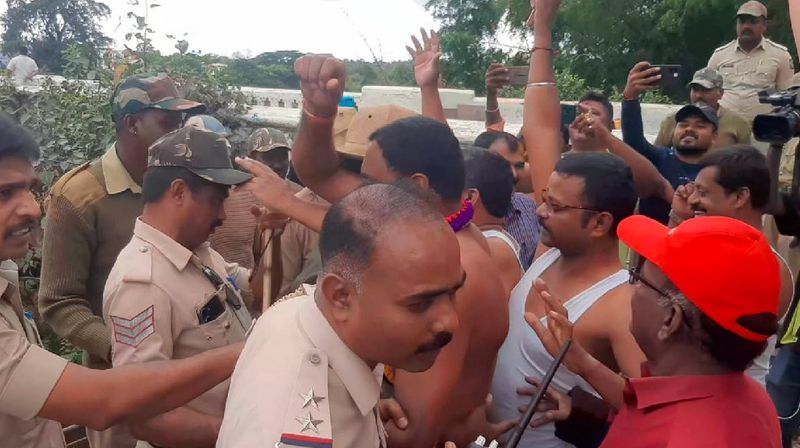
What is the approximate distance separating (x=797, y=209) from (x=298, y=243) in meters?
2.29

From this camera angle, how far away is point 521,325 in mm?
2898

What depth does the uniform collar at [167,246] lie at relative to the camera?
2653 mm

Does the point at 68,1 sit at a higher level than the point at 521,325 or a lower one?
higher

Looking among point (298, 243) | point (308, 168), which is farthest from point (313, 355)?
point (298, 243)

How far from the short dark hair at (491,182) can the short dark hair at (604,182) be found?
52 centimetres

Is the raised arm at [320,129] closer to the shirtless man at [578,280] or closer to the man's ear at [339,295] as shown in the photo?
the shirtless man at [578,280]

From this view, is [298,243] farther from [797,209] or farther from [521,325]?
[797,209]

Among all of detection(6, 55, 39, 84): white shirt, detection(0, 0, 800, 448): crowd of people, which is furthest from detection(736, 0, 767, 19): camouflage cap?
detection(6, 55, 39, 84): white shirt

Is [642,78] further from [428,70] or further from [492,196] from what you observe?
[492,196]

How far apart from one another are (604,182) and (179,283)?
Result: 1.62 meters

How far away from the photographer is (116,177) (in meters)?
3.71

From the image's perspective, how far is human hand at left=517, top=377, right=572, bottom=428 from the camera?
256 centimetres

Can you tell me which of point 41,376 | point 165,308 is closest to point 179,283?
point 165,308

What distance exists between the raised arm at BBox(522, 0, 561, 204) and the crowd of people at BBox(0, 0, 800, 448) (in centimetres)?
1
